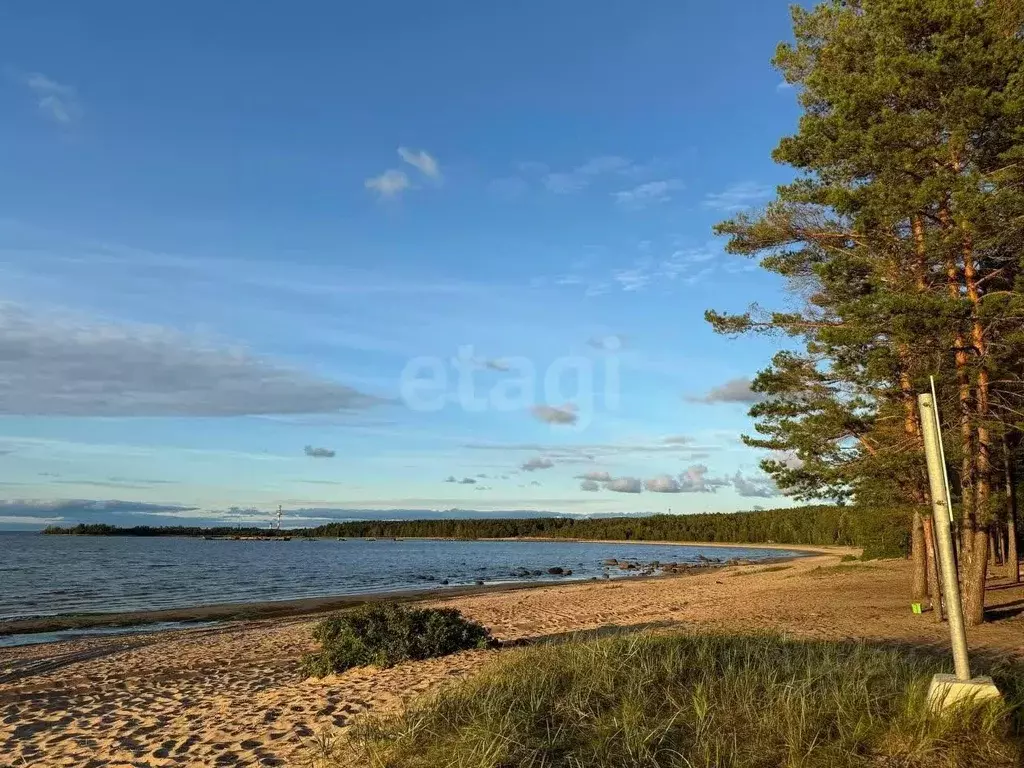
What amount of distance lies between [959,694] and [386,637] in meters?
8.81

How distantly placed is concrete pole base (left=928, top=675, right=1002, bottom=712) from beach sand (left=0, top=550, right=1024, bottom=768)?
581 cm

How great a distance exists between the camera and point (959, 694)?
21.0ft

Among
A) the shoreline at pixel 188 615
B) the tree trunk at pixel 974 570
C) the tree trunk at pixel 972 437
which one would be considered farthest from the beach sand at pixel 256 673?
the shoreline at pixel 188 615

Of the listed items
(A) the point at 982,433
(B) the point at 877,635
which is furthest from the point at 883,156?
(B) the point at 877,635

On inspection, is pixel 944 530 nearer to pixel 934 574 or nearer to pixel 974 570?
pixel 974 570

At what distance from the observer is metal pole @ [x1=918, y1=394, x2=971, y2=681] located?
662 cm

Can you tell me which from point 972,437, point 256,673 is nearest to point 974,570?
point 972,437

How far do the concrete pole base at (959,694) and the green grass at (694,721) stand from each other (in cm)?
12

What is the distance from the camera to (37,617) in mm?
28109

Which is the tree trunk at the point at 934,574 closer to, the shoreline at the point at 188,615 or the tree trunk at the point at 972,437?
the tree trunk at the point at 972,437

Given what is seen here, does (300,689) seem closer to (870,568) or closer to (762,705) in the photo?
(762,705)

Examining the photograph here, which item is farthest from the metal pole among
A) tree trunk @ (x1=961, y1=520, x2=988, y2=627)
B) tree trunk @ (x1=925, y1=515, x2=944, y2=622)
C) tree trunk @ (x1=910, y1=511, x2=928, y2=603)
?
tree trunk @ (x1=910, y1=511, x2=928, y2=603)

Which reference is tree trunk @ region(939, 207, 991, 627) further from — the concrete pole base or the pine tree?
the concrete pole base

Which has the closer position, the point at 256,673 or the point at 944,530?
the point at 944,530
